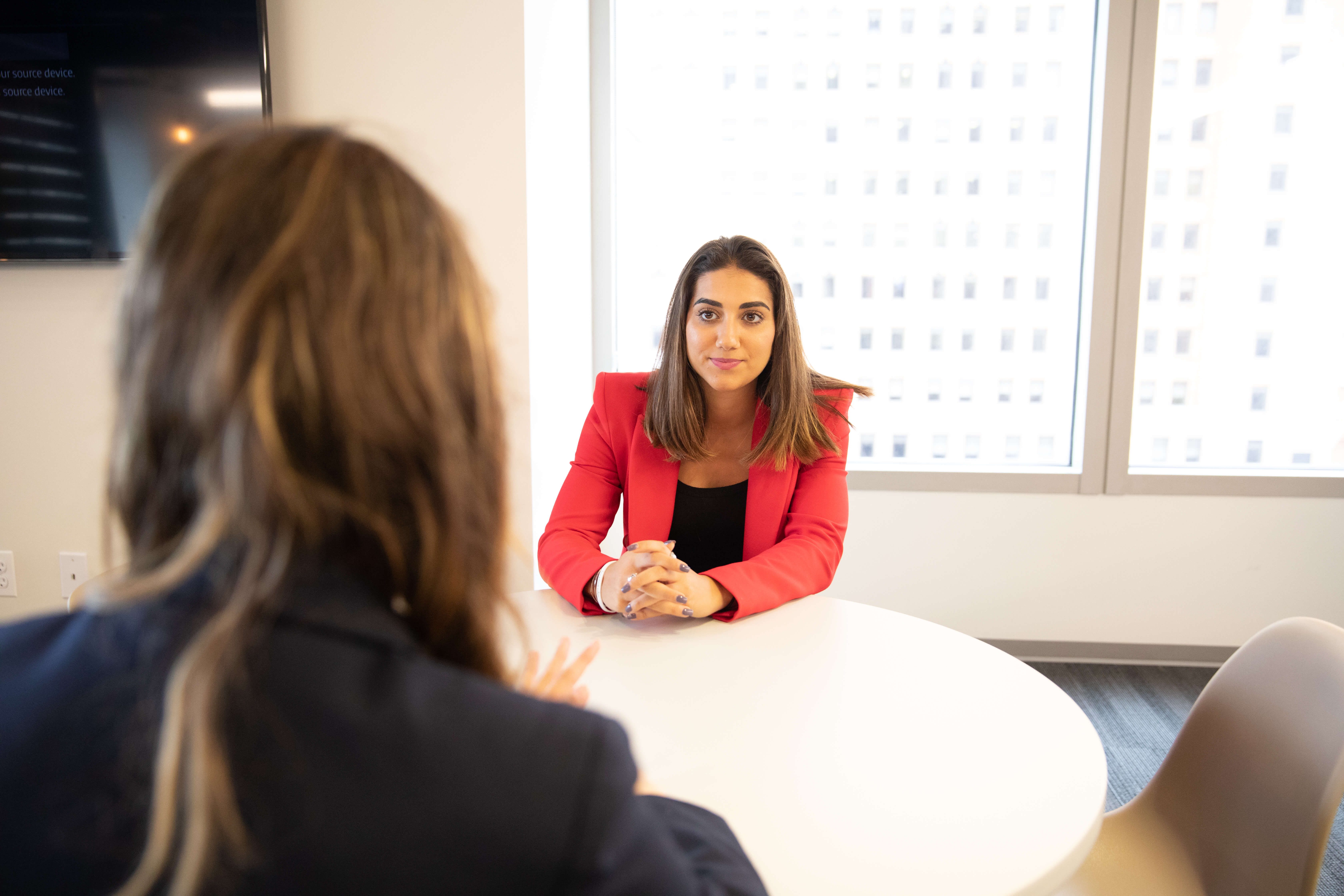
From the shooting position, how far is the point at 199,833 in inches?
14.7

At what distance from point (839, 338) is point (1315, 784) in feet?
7.06

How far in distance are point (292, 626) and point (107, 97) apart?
2.25 m

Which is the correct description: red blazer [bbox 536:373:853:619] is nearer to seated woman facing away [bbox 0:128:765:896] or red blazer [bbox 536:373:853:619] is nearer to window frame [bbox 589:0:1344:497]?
seated woman facing away [bbox 0:128:765:896]

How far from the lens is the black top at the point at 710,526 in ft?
5.68

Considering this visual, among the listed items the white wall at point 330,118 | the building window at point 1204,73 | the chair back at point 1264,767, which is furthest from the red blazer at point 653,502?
the building window at point 1204,73

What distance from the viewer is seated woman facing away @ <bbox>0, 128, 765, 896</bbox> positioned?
0.40 m

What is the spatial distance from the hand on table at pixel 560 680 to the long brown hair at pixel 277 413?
0.38 m

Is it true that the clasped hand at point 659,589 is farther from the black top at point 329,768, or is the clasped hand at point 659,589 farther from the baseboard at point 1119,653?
the baseboard at point 1119,653

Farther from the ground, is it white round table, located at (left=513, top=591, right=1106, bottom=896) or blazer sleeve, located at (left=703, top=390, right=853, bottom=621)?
blazer sleeve, located at (left=703, top=390, right=853, bottom=621)

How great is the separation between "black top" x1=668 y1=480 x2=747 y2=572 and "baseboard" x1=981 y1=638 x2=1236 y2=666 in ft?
5.04

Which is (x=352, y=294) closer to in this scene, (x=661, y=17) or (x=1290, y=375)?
(x=661, y=17)

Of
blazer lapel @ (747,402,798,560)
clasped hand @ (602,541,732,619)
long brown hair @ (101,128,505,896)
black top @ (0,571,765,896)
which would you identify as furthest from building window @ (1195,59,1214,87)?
black top @ (0,571,765,896)

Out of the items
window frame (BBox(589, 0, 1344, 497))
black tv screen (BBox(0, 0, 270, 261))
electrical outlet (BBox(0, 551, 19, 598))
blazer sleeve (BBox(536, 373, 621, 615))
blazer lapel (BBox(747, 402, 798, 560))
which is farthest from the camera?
window frame (BBox(589, 0, 1344, 497))

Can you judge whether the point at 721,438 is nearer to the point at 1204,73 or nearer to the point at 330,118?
the point at 330,118
